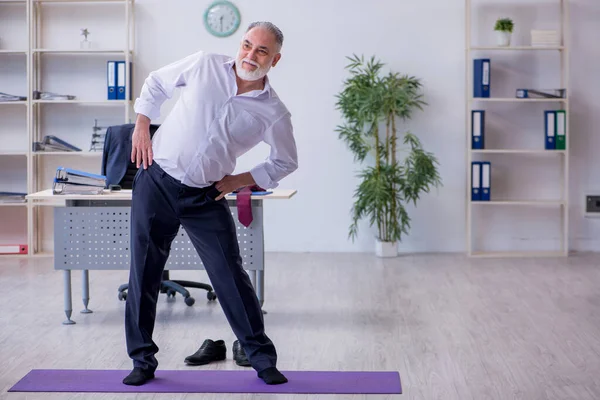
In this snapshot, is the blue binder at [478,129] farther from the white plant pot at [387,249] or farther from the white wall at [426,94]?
the white plant pot at [387,249]

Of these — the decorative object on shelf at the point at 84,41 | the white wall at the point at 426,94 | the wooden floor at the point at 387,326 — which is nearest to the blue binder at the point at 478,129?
the white wall at the point at 426,94

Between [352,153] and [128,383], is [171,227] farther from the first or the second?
[352,153]

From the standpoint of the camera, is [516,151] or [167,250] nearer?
[167,250]

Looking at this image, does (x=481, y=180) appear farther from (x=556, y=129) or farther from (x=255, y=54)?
(x=255, y=54)

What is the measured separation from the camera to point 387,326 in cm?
441

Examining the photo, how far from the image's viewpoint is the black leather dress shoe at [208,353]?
3705 mm

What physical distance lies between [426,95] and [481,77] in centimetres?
50

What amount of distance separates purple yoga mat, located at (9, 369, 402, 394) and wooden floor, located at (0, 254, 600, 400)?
0.20ft

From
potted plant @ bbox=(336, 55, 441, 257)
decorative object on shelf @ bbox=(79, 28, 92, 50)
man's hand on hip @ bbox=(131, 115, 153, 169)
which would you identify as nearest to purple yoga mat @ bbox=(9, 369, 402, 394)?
man's hand on hip @ bbox=(131, 115, 153, 169)

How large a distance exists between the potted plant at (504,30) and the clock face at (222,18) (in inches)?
81.8

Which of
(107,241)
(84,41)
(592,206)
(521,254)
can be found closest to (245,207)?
(107,241)

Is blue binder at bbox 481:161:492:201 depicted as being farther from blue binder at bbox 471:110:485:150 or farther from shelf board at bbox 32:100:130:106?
shelf board at bbox 32:100:130:106

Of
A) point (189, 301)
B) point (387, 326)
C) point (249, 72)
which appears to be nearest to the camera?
point (249, 72)

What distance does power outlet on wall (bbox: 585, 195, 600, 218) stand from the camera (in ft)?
23.0
